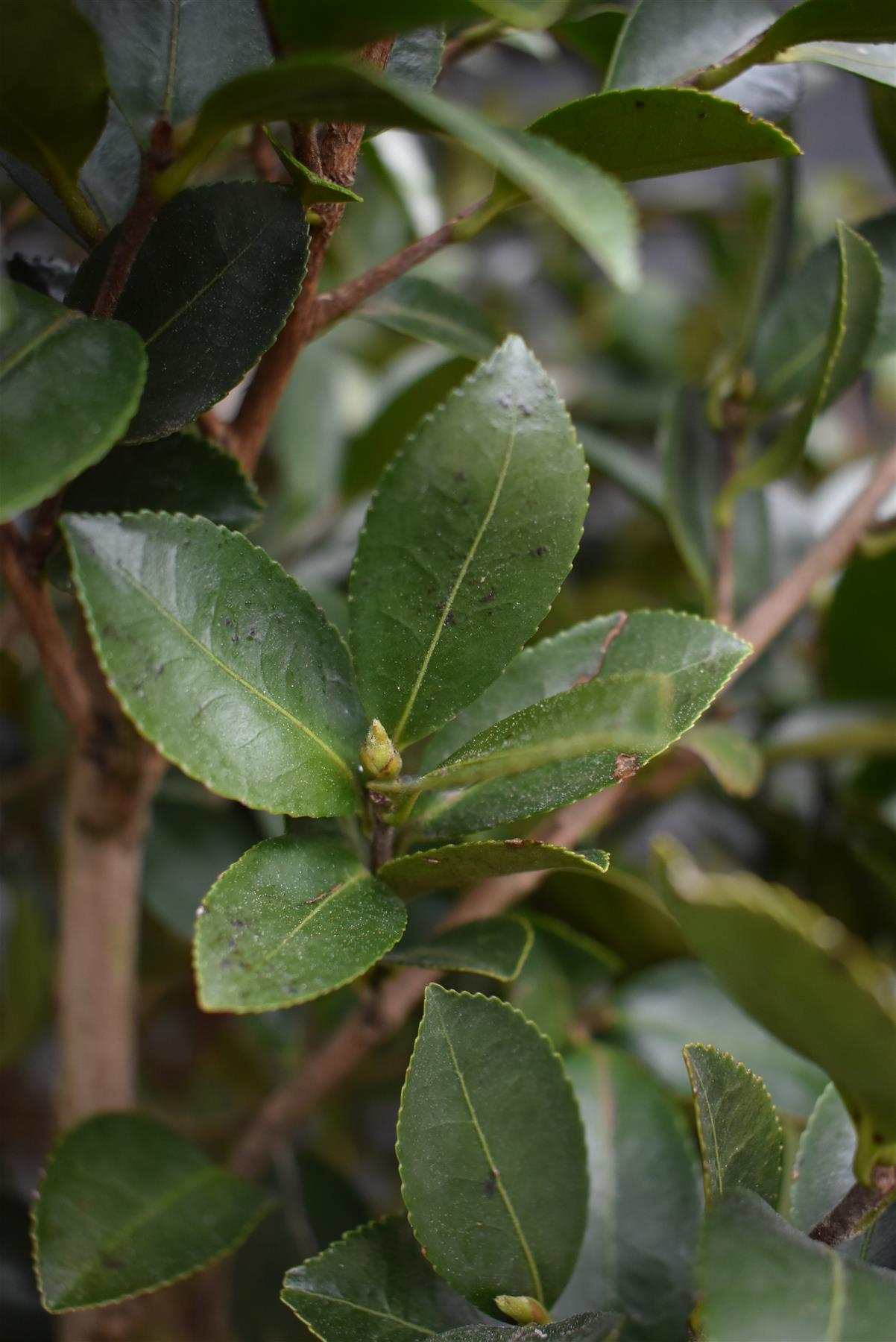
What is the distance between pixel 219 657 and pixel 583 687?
11cm

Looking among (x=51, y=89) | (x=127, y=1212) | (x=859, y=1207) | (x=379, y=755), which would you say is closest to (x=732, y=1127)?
(x=859, y=1207)

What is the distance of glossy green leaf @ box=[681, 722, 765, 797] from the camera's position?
19.0 inches

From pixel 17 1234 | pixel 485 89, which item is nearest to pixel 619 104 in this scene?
pixel 17 1234

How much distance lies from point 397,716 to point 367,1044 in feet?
0.62

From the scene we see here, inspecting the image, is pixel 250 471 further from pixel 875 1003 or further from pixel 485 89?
pixel 485 89

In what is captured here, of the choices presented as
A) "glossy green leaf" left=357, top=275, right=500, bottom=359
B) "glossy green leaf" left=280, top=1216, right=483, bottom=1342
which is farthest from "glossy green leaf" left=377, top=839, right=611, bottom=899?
"glossy green leaf" left=357, top=275, right=500, bottom=359

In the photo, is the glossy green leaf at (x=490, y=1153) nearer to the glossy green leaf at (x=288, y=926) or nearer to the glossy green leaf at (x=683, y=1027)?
the glossy green leaf at (x=288, y=926)

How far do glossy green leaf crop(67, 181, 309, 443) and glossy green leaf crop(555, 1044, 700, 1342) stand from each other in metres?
0.30

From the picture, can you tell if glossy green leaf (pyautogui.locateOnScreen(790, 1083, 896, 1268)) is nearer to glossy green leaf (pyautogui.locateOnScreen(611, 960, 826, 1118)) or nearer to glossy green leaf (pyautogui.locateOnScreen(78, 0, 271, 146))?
glossy green leaf (pyautogui.locateOnScreen(611, 960, 826, 1118))

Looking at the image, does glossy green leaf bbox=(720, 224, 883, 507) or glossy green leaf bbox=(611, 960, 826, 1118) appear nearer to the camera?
glossy green leaf bbox=(720, 224, 883, 507)

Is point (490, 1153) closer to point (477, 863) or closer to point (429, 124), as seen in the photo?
point (477, 863)

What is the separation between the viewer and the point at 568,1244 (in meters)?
0.39

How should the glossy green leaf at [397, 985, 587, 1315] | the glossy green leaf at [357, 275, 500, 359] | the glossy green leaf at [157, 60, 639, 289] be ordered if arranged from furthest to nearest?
the glossy green leaf at [357, 275, 500, 359]
the glossy green leaf at [397, 985, 587, 1315]
the glossy green leaf at [157, 60, 639, 289]

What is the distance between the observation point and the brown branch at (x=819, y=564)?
0.55 metres
